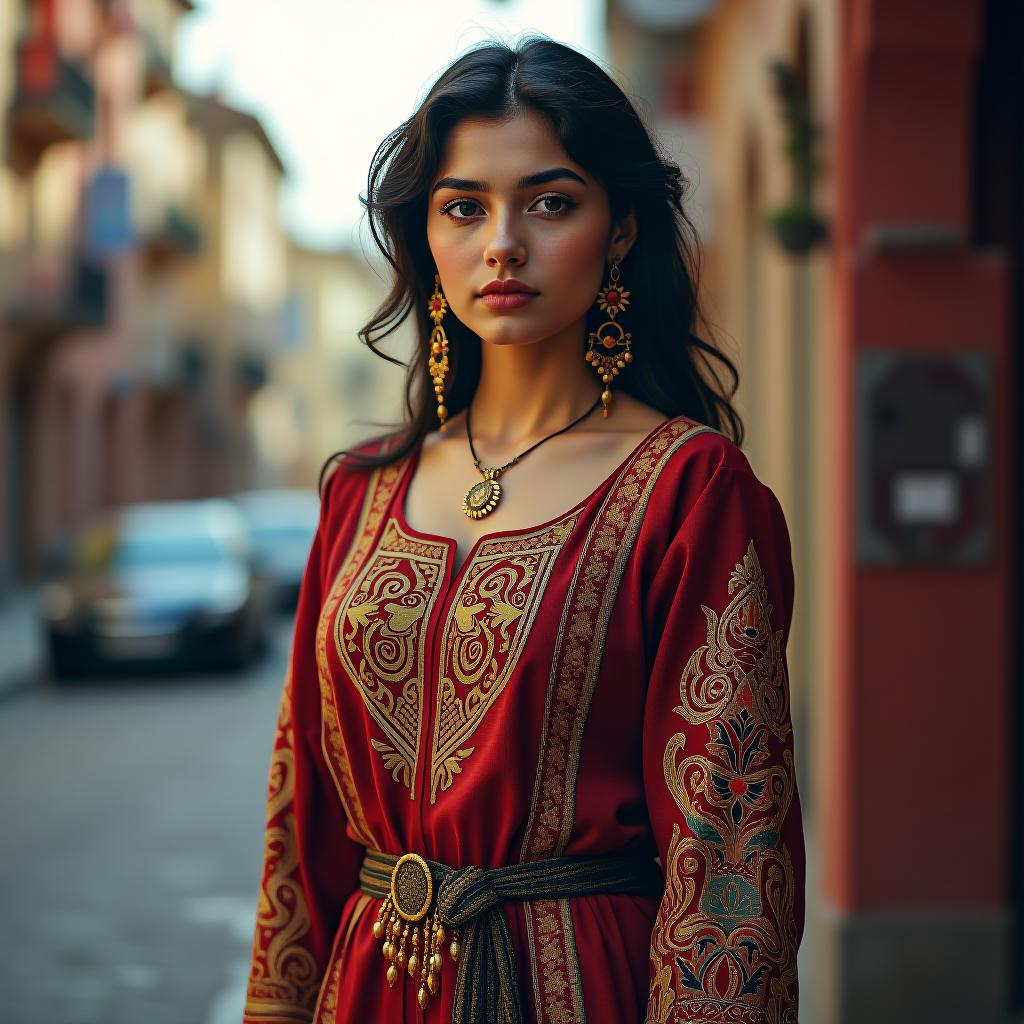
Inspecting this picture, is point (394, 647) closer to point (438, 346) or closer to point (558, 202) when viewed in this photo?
point (438, 346)

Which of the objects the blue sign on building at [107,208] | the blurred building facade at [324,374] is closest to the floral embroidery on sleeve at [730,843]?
the blue sign on building at [107,208]

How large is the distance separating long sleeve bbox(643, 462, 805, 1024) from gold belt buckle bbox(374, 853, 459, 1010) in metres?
0.26

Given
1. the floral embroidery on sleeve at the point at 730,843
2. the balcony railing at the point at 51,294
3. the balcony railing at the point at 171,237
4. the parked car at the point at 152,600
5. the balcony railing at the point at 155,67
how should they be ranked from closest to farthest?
the floral embroidery on sleeve at the point at 730,843 < the parked car at the point at 152,600 < the balcony railing at the point at 51,294 < the balcony railing at the point at 155,67 < the balcony railing at the point at 171,237

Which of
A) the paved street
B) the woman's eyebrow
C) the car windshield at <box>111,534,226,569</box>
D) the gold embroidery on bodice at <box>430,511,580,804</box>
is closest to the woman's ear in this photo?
the woman's eyebrow

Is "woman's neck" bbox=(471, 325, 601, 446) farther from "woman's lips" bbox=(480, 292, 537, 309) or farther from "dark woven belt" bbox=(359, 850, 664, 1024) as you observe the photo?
"dark woven belt" bbox=(359, 850, 664, 1024)

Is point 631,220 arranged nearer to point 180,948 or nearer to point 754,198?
point 180,948

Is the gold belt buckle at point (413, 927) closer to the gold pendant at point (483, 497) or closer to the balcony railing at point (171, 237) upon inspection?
the gold pendant at point (483, 497)

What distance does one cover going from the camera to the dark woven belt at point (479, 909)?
71.6 inches

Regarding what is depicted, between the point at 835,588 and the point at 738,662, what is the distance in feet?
9.71

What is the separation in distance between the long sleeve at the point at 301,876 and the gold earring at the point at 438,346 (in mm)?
386

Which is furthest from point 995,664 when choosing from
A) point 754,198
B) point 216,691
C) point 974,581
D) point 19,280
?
point 19,280

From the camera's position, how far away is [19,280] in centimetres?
2219

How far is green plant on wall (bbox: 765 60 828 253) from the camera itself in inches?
205

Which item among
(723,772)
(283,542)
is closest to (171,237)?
(283,542)
